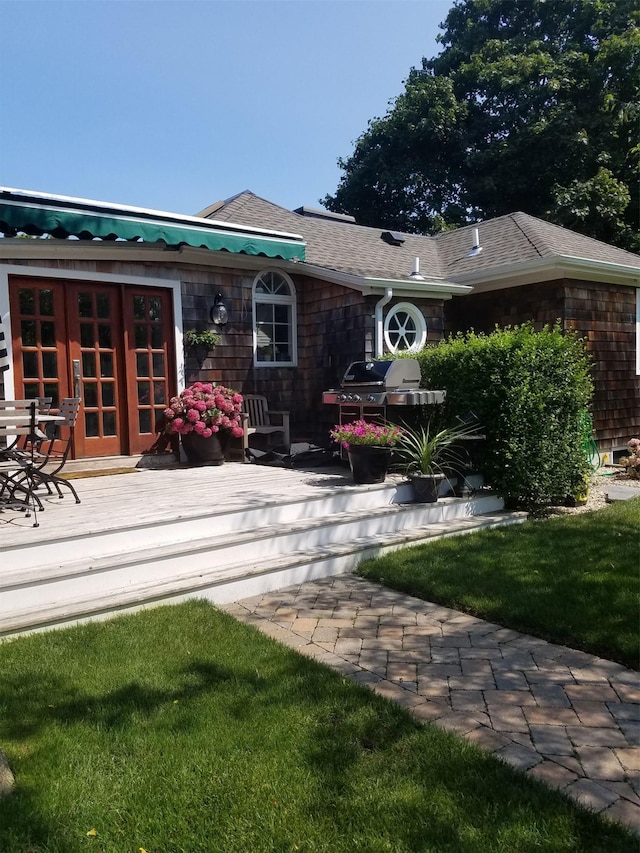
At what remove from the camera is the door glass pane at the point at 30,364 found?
700cm

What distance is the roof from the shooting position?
9762 millimetres

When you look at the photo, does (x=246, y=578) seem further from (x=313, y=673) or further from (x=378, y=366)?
(x=378, y=366)

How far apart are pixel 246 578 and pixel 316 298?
19.8 ft

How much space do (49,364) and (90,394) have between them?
58 cm

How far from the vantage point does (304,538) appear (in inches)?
199

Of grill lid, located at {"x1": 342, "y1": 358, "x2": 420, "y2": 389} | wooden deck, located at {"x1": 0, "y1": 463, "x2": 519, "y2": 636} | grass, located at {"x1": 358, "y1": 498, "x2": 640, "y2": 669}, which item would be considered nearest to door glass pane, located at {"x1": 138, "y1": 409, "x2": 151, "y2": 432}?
wooden deck, located at {"x1": 0, "y1": 463, "x2": 519, "y2": 636}

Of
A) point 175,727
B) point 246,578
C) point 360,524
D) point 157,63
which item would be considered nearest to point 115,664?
point 175,727

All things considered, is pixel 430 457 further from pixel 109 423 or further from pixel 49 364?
pixel 49 364

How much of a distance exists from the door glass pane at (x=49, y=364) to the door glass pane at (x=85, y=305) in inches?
23.8

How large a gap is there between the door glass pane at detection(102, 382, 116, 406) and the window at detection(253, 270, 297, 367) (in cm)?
218

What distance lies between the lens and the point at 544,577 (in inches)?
170

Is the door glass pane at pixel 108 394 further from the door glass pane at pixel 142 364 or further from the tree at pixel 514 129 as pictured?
the tree at pixel 514 129

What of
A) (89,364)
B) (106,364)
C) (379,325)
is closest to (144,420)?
(106,364)

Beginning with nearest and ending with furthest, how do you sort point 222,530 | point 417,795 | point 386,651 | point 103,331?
1. point 417,795
2. point 386,651
3. point 222,530
4. point 103,331
